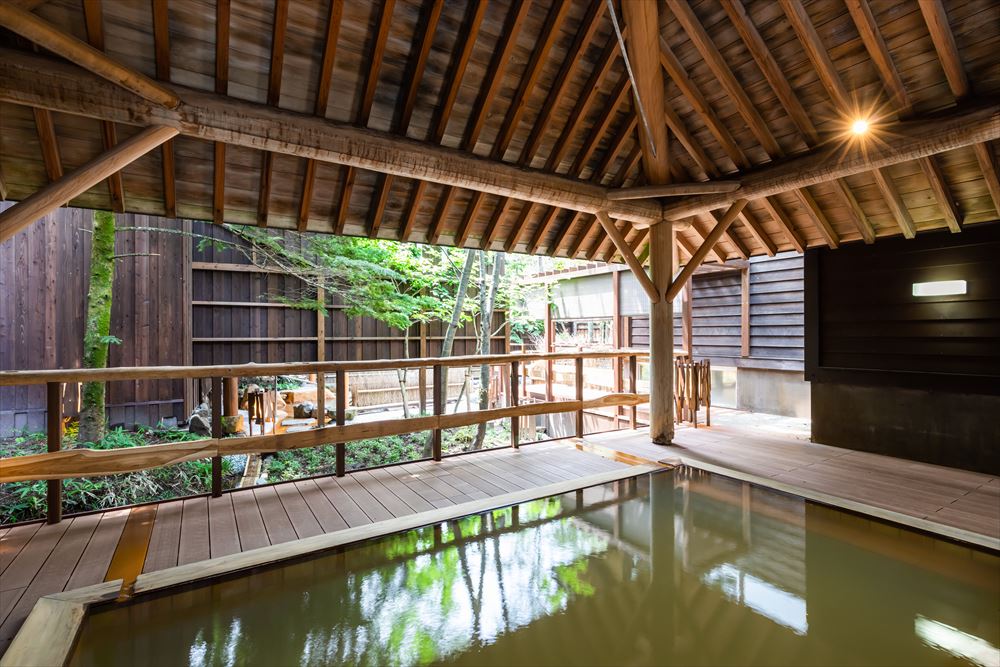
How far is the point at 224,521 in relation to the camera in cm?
318

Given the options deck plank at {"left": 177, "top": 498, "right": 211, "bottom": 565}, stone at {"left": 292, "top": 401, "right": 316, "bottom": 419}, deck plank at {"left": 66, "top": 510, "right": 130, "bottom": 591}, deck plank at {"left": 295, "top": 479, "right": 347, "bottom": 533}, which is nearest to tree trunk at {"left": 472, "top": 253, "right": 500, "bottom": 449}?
stone at {"left": 292, "top": 401, "right": 316, "bottom": 419}

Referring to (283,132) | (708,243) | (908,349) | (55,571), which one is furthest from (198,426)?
(908,349)

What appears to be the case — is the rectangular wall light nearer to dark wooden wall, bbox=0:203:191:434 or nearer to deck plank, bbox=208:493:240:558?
deck plank, bbox=208:493:240:558

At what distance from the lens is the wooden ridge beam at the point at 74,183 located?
2.55m

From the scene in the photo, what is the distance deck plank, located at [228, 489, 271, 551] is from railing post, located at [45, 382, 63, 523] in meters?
1.02

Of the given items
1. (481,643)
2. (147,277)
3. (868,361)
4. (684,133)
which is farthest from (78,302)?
(868,361)

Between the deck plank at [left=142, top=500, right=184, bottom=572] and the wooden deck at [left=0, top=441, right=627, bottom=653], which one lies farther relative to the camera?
the deck plank at [left=142, top=500, right=184, bottom=572]

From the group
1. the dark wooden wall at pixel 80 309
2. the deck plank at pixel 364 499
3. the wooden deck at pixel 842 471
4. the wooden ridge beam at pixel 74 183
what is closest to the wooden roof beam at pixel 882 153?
the wooden deck at pixel 842 471

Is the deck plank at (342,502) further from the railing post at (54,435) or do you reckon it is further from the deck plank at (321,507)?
the railing post at (54,435)

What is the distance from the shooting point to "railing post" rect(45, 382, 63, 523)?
9.91ft

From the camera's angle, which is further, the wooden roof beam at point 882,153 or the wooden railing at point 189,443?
the wooden roof beam at point 882,153

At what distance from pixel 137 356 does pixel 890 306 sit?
1075 centimetres

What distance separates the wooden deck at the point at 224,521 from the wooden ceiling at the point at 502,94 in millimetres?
2359

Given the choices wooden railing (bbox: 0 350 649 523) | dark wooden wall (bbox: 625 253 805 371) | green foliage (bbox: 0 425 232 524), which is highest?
dark wooden wall (bbox: 625 253 805 371)
